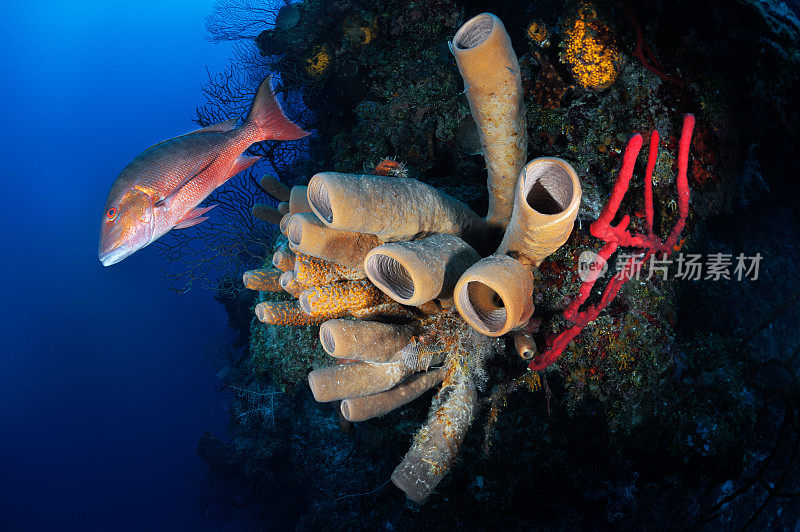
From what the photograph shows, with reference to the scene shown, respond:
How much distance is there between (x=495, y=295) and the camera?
154 cm

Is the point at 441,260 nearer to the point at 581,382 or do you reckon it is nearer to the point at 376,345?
the point at 376,345

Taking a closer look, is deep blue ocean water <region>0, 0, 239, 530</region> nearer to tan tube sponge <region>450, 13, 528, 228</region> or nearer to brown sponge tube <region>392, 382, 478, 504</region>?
tan tube sponge <region>450, 13, 528, 228</region>

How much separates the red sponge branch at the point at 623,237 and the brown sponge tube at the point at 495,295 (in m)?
0.44

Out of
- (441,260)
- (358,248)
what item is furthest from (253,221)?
(441,260)

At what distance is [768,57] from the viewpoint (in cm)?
181

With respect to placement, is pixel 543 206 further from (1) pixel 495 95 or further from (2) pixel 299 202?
(2) pixel 299 202

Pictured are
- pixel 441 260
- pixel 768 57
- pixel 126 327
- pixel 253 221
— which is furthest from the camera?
pixel 126 327

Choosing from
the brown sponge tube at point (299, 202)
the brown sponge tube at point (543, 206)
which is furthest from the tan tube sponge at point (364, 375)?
the brown sponge tube at point (299, 202)

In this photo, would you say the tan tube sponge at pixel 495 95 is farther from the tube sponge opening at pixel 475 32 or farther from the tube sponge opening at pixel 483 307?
the tube sponge opening at pixel 483 307

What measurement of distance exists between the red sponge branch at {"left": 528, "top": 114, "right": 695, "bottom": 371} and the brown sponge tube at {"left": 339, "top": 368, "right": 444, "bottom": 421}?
2.29 ft

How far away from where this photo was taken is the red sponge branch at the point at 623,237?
1484 mm

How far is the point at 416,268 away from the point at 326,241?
2.06ft

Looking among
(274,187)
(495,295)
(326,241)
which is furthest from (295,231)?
(274,187)

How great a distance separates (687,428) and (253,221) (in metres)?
6.19
